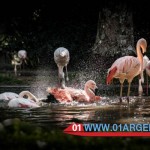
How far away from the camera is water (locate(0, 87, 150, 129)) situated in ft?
22.1

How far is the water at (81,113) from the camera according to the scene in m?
6.74

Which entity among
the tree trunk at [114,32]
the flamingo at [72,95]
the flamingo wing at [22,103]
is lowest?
the flamingo wing at [22,103]

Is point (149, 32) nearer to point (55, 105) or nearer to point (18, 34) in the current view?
point (18, 34)

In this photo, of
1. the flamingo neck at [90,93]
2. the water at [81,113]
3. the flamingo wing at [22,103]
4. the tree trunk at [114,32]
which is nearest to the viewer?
the water at [81,113]

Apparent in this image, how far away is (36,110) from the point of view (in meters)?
8.26

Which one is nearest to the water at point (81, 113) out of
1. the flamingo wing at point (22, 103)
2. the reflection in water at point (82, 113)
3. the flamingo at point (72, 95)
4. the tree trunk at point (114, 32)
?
the reflection in water at point (82, 113)

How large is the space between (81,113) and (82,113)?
2 cm

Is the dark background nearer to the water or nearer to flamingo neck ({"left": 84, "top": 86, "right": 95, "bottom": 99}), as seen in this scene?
flamingo neck ({"left": 84, "top": 86, "right": 95, "bottom": 99})

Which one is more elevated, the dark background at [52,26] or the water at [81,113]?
the dark background at [52,26]

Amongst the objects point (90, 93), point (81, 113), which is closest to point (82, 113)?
point (81, 113)

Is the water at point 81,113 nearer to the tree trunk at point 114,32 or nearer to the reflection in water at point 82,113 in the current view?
the reflection in water at point 82,113

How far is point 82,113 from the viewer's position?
771 cm

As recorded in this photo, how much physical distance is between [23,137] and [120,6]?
12728 millimetres

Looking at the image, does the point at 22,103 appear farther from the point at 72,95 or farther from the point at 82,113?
the point at 72,95
